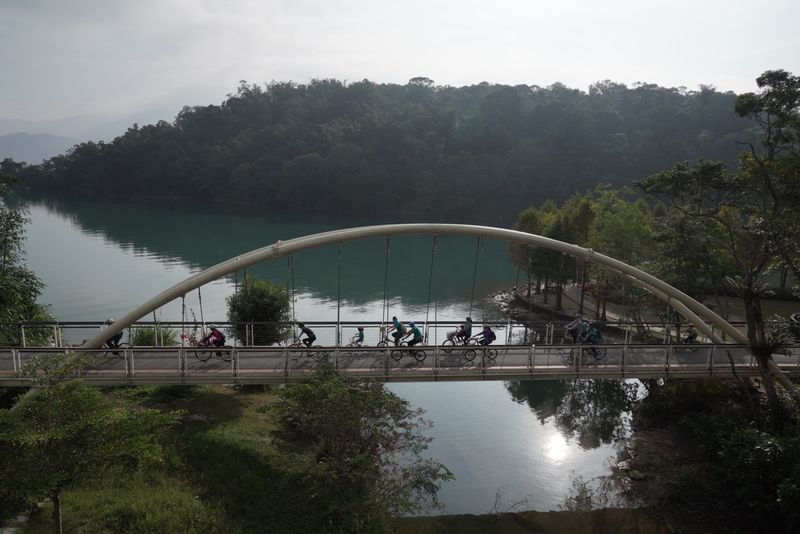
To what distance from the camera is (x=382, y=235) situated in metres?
14.8

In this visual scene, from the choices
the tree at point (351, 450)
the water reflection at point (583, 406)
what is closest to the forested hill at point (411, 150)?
the water reflection at point (583, 406)

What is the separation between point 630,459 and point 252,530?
10980mm

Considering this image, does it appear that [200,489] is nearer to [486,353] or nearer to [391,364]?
[391,364]

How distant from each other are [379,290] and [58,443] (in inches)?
1242

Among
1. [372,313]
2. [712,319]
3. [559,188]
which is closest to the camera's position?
[712,319]

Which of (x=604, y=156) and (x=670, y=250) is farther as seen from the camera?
(x=604, y=156)

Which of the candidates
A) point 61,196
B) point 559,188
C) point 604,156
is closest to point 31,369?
point 559,188

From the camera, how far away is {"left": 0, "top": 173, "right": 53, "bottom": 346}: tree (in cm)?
1612

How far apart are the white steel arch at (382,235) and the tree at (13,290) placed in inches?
151

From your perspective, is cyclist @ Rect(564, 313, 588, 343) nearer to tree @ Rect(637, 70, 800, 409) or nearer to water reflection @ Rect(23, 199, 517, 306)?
tree @ Rect(637, 70, 800, 409)

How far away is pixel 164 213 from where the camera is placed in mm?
76062

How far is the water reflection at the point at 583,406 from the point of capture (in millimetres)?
18631

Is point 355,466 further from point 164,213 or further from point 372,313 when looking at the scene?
point 164,213

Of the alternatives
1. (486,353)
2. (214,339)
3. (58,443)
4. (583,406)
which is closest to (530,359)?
(486,353)
